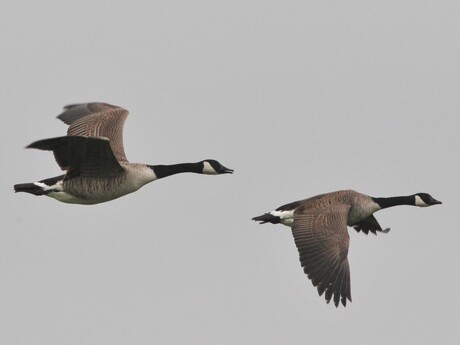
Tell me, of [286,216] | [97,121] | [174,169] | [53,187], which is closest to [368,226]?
[286,216]

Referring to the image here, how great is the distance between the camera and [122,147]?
62.8 ft

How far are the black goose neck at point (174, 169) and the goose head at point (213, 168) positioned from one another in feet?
0.33

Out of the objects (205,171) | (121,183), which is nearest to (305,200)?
(205,171)

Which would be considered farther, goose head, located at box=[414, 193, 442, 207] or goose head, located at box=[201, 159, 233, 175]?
goose head, located at box=[414, 193, 442, 207]

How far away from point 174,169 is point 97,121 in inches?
85.0

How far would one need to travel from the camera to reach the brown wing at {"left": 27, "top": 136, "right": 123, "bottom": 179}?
16156 mm

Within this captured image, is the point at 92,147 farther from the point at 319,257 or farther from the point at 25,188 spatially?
the point at 319,257

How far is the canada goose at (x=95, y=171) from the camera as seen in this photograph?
16.6 m

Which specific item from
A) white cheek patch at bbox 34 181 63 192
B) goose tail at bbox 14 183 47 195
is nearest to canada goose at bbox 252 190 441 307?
white cheek patch at bbox 34 181 63 192

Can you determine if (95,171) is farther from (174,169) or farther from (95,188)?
(174,169)

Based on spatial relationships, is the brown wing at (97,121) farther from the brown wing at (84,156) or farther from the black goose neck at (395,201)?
the black goose neck at (395,201)

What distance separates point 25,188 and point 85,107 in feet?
10.0

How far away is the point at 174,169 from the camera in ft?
60.3

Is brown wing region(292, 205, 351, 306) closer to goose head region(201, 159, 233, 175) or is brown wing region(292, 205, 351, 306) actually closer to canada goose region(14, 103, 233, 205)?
goose head region(201, 159, 233, 175)
